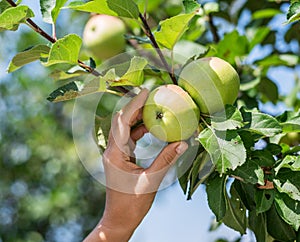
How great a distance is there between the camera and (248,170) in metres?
0.87

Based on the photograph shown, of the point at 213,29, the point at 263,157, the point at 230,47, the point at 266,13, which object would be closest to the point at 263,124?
the point at 263,157

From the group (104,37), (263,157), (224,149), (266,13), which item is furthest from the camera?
(266,13)

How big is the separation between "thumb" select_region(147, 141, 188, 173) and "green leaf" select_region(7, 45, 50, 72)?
25cm

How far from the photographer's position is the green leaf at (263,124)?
876 millimetres

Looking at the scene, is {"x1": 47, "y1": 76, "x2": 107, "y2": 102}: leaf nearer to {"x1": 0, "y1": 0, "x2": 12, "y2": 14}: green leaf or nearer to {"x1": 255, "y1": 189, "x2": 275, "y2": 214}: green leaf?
{"x1": 0, "y1": 0, "x2": 12, "y2": 14}: green leaf

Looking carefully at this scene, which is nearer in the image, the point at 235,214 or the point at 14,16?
the point at 14,16

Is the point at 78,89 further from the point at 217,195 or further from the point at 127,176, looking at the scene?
the point at 217,195

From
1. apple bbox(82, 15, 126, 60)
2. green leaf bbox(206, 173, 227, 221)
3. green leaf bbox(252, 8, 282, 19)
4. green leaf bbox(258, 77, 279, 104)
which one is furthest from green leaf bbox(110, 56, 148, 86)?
green leaf bbox(252, 8, 282, 19)

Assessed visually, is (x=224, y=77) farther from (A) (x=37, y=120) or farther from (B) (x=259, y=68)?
(A) (x=37, y=120)

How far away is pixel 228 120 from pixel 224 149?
0.06m

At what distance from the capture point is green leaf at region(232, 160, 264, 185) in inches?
33.5

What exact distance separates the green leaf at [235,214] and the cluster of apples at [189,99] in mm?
184

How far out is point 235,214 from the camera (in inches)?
39.4

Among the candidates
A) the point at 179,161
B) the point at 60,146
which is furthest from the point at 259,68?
the point at 60,146
